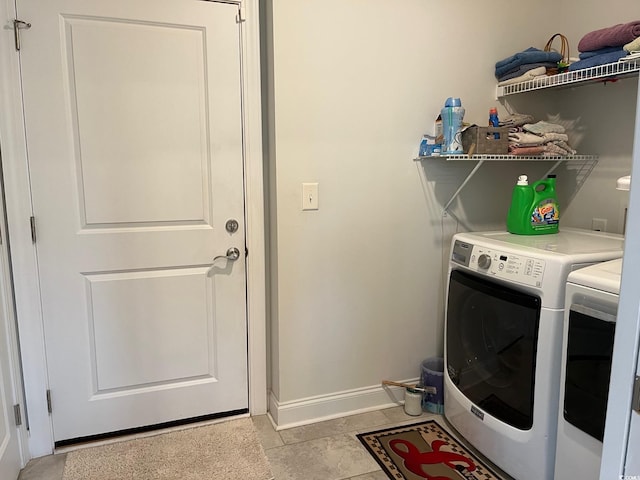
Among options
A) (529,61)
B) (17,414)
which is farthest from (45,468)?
(529,61)

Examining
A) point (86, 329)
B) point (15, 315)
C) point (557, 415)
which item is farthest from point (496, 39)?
point (15, 315)

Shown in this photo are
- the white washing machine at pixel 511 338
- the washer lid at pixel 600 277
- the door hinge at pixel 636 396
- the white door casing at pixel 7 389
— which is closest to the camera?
the door hinge at pixel 636 396

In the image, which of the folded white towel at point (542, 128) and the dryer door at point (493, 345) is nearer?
the dryer door at point (493, 345)

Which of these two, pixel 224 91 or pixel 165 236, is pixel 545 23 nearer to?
pixel 224 91

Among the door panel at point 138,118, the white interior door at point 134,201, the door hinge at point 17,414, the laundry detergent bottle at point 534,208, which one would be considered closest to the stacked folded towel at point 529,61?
the laundry detergent bottle at point 534,208

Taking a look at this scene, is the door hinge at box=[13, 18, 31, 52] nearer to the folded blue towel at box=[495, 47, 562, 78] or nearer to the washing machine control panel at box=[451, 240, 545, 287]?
the washing machine control panel at box=[451, 240, 545, 287]

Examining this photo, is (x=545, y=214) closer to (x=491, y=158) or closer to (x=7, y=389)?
(x=491, y=158)

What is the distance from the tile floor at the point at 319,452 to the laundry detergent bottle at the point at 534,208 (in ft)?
3.58

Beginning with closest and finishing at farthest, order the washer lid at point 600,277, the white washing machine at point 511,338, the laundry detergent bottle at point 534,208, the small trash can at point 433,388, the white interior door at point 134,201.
Answer: the washer lid at point 600,277
the white washing machine at point 511,338
the white interior door at point 134,201
the laundry detergent bottle at point 534,208
the small trash can at point 433,388

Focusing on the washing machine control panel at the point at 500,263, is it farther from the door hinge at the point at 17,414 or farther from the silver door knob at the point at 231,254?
the door hinge at the point at 17,414

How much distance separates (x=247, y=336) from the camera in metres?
2.33

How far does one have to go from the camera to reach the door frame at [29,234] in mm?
1848

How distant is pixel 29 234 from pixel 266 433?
54.8 inches

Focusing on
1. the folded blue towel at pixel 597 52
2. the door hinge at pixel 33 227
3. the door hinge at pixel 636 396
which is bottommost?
the door hinge at pixel 636 396
